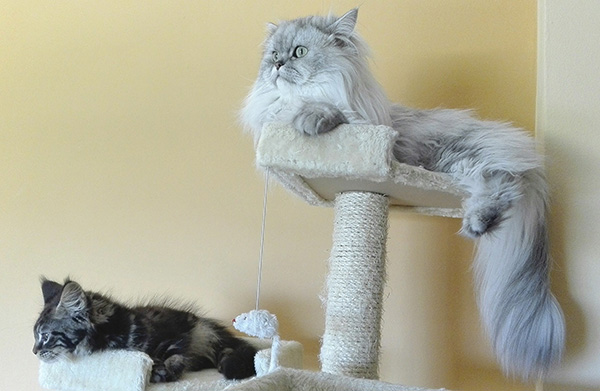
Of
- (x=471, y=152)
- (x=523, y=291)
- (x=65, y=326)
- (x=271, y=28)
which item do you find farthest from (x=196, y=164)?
(x=523, y=291)

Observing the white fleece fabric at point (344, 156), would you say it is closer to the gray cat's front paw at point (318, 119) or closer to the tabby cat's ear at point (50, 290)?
the gray cat's front paw at point (318, 119)

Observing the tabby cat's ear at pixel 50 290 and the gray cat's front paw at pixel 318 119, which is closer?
the gray cat's front paw at pixel 318 119

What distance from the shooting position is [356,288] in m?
1.36

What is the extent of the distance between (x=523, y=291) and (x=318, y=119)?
625 millimetres

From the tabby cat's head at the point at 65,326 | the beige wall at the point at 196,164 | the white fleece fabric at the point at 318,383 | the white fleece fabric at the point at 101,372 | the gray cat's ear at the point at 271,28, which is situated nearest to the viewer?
the white fleece fabric at the point at 318,383

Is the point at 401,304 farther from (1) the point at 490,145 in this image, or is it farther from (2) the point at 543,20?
(2) the point at 543,20

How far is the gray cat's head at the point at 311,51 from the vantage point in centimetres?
136

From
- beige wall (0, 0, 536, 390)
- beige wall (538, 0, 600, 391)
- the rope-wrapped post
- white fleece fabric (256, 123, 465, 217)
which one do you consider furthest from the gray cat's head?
beige wall (538, 0, 600, 391)

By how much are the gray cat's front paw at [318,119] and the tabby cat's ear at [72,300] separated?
0.68 metres

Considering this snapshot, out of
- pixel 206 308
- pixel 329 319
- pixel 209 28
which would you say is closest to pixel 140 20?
pixel 209 28

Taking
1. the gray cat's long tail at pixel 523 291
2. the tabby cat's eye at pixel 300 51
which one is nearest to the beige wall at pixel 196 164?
the gray cat's long tail at pixel 523 291

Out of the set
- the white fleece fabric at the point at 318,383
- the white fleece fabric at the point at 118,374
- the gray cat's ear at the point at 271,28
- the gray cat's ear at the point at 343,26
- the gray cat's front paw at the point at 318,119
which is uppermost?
the gray cat's ear at the point at 271,28

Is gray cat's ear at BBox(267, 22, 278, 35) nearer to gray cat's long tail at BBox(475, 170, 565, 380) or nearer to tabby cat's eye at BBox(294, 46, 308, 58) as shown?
tabby cat's eye at BBox(294, 46, 308, 58)

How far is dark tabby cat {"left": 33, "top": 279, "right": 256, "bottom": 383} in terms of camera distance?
54.4 inches
